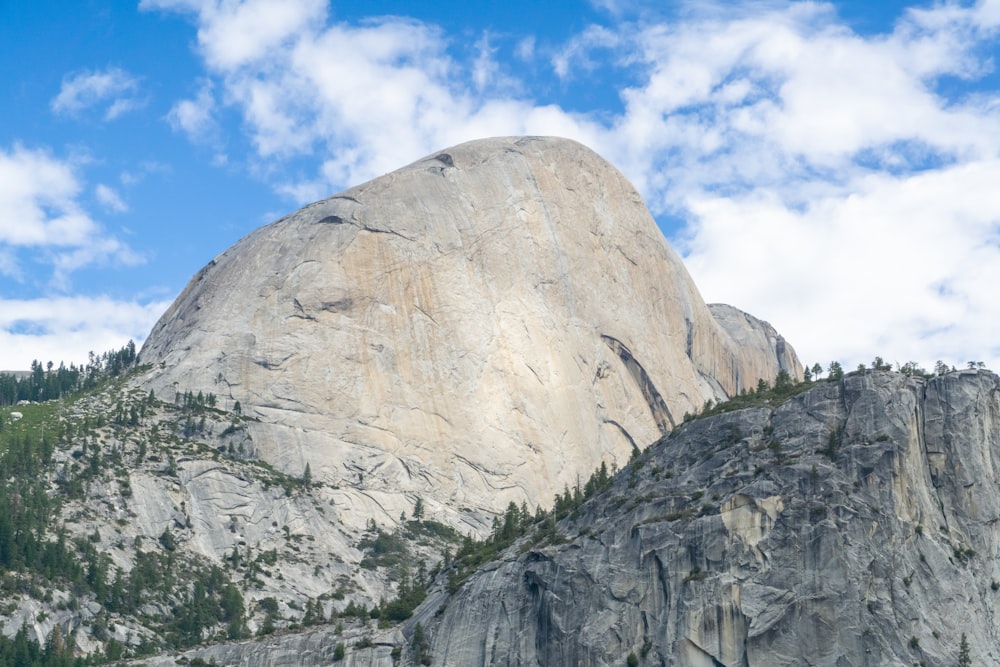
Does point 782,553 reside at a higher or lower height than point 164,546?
lower

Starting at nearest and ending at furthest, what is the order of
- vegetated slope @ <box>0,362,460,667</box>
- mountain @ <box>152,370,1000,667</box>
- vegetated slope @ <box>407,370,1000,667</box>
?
1. vegetated slope @ <box>407,370,1000,667</box>
2. mountain @ <box>152,370,1000,667</box>
3. vegetated slope @ <box>0,362,460,667</box>

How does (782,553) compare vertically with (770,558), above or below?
above

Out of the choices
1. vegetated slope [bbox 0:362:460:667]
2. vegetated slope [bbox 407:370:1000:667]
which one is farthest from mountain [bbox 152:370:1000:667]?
vegetated slope [bbox 0:362:460:667]

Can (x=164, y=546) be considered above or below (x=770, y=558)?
above

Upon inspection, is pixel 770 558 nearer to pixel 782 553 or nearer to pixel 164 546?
pixel 782 553

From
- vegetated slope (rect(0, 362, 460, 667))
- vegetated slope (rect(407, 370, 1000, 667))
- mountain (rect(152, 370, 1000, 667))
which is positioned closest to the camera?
vegetated slope (rect(407, 370, 1000, 667))

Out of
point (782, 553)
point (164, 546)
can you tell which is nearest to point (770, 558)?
point (782, 553)

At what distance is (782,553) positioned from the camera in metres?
132

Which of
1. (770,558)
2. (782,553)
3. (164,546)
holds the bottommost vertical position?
(770,558)

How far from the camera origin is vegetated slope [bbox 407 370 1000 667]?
12875 centimetres

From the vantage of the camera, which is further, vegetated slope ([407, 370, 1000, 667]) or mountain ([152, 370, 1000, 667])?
mountain ([152, 370, 1000, 667])

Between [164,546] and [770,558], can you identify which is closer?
[770,558]

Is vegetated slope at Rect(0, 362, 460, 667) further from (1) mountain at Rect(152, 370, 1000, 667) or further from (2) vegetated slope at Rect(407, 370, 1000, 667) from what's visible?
(2) vegetated slope at Rect(407, 370, 1000, 667)

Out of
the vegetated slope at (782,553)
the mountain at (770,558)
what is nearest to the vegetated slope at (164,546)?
the mountain at (770,558)
